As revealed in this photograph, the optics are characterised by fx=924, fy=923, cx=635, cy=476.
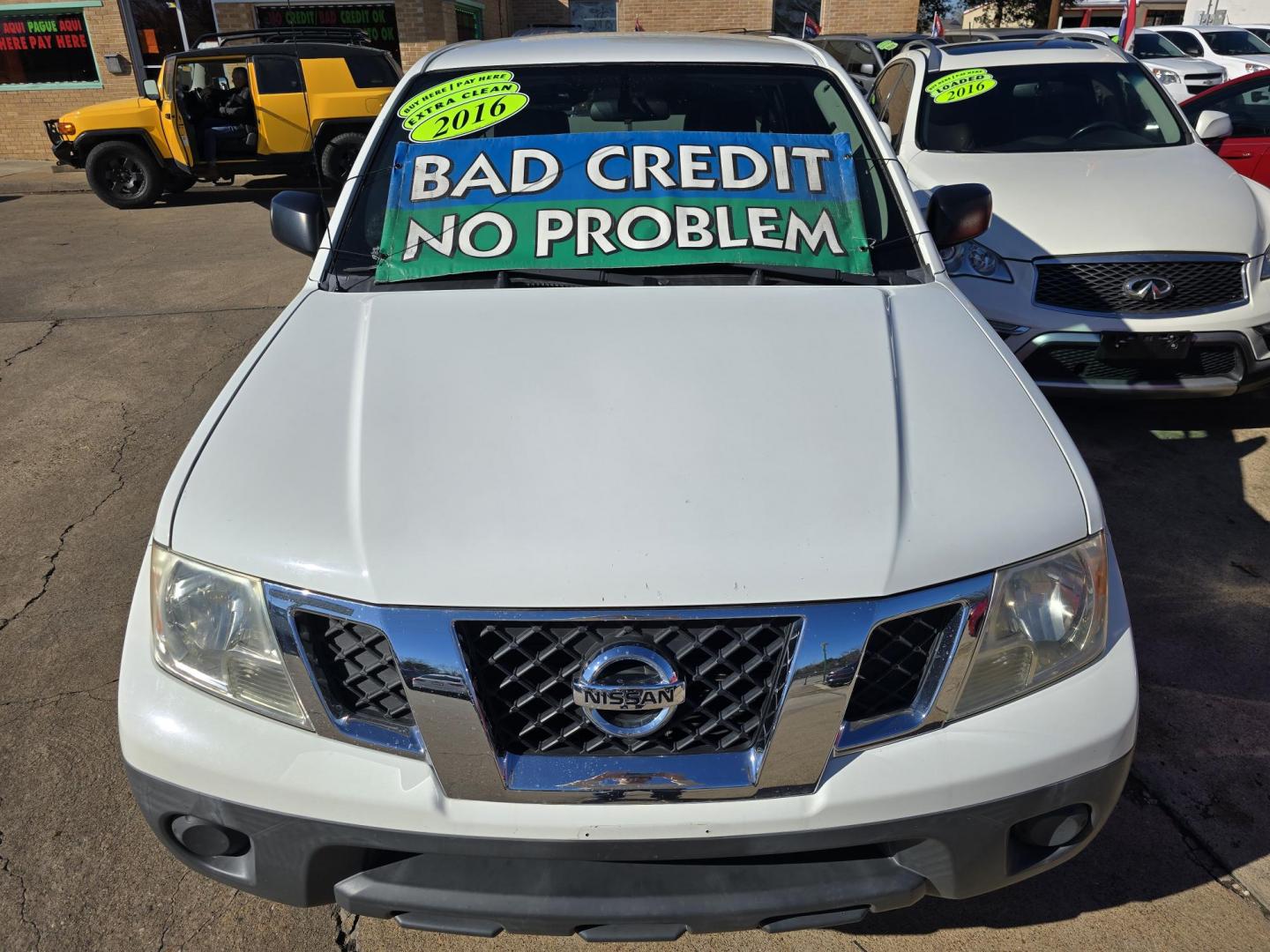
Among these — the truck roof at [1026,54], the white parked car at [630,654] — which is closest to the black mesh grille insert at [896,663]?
the white parked car at [630,654]

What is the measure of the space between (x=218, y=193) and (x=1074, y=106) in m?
10.9

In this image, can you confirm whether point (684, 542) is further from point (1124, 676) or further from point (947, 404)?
point (1124, 676)

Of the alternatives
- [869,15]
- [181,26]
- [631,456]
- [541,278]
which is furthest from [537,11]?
[631,456]

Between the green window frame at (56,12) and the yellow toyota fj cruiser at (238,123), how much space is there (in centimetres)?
540

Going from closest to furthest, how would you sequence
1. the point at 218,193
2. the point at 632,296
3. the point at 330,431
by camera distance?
1. the point at 330,431
2. the point at 632,296
3. the point at 218,193

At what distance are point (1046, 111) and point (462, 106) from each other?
424 cm

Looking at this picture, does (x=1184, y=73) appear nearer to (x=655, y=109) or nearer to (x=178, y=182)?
(x=178, y=182)

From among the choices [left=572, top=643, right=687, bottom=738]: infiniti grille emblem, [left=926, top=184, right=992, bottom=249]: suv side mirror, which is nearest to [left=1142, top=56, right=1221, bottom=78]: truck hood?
[left=926, top=184, right=992, bottom=249]: suv side mirror

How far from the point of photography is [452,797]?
158 cm

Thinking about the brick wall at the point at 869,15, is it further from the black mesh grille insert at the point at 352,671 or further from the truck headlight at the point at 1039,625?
the black mesh grille insert at the point at 352,671

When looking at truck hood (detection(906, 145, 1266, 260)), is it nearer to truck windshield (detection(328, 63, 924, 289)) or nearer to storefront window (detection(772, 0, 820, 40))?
truck windshield (detection(328, 63, 924, 289))

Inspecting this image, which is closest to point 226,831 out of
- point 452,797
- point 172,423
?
point 452,797

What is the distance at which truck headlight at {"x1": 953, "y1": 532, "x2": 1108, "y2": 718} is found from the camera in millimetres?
1640

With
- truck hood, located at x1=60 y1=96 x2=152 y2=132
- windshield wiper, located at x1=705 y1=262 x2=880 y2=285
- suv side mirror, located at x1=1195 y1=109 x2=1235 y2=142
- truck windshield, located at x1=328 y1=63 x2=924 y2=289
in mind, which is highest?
truck windshield, located at x1=328 y1=63 x2=924 y2=289
